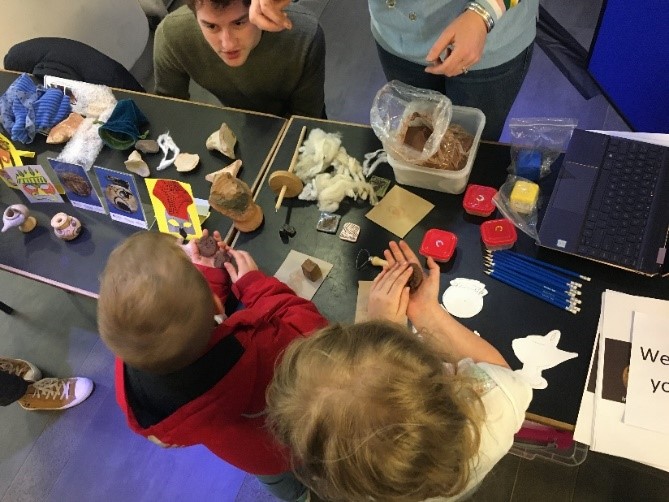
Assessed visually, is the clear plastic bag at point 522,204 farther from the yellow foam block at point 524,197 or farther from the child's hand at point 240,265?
the child's hand at point 240,265

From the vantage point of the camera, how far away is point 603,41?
223cm

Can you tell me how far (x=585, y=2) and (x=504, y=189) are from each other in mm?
1950

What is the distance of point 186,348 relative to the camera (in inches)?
37.4

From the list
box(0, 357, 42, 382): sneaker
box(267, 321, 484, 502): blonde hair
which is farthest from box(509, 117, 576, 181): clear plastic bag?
box(0, 357, 42, 382): sneaker

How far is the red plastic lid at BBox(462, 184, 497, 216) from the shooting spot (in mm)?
1289

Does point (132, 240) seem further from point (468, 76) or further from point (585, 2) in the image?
point (585, 2)

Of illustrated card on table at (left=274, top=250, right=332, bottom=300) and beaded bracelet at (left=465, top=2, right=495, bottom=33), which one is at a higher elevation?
beaded bracelet at (left=465, top=2, right=495, bottom=33)

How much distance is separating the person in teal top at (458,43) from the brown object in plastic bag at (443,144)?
134mm

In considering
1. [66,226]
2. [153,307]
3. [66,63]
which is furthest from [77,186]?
[153,307]

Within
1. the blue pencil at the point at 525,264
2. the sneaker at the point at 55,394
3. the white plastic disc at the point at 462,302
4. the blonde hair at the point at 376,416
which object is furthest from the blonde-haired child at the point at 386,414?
the sneaker at the point at 55,394

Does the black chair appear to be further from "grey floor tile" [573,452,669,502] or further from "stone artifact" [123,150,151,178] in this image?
"grey floor tile" [573,452,669,502]

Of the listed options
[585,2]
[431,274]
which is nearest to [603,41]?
[585,2]

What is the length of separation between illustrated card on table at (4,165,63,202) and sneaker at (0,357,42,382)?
81cm

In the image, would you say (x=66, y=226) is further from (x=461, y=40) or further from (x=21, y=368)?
(x=461, y=40)
